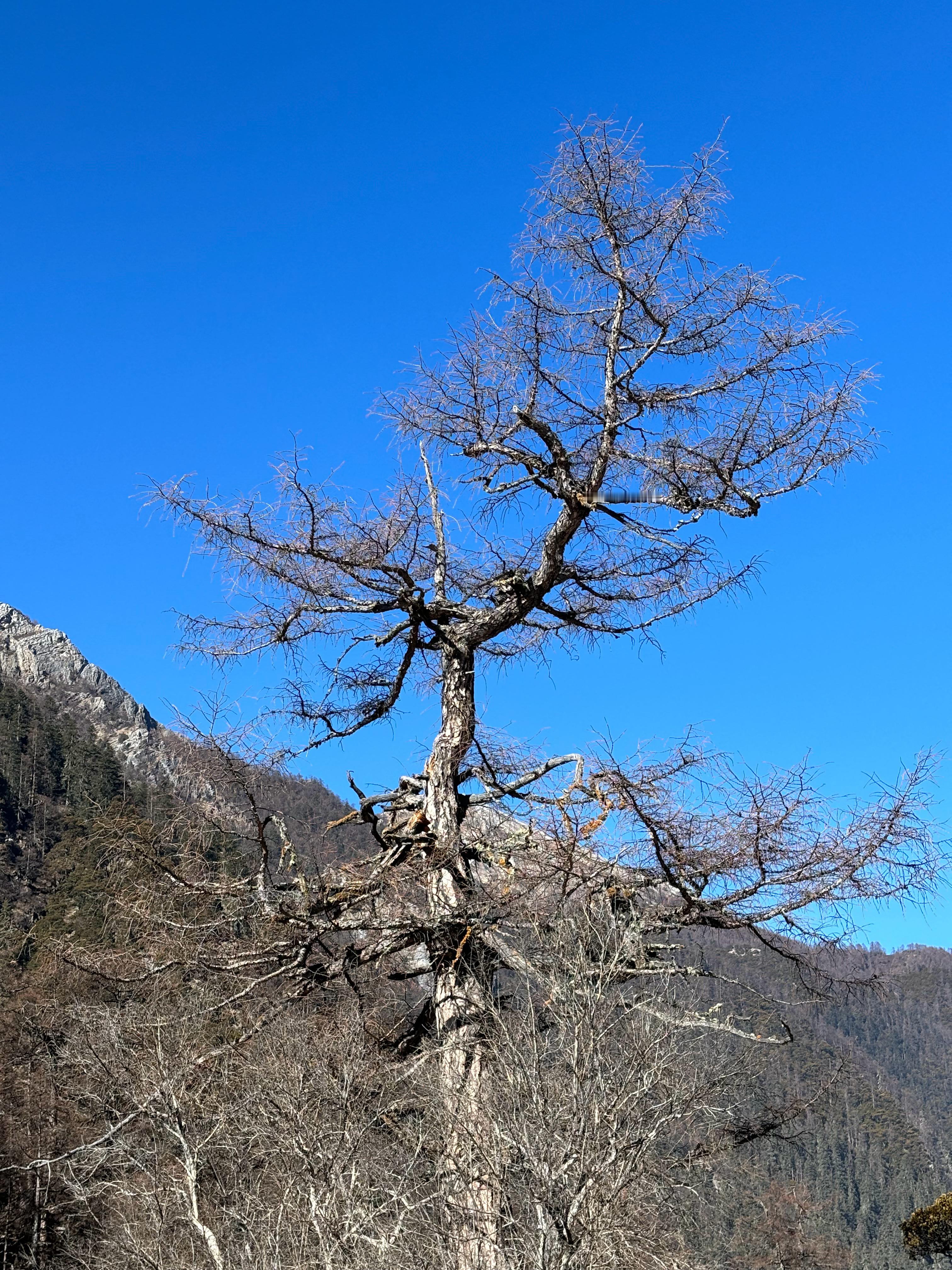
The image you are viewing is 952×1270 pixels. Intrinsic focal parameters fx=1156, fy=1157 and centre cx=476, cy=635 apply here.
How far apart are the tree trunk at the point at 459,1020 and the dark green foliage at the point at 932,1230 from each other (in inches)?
1211

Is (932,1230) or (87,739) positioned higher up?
(87,739)

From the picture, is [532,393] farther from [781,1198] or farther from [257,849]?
[781,1198]

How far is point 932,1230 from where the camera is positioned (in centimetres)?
3152

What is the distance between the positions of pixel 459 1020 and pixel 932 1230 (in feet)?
102

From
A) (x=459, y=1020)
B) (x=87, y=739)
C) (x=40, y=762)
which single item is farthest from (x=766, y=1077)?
(x=87, y=739)

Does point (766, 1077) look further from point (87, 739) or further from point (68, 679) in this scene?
point (68, 679)

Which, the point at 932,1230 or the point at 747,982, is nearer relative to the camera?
the point at 747,982

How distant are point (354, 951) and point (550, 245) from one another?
4437 mm

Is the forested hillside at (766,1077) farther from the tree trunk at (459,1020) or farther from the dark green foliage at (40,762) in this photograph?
the tree trunk at (459,1020)

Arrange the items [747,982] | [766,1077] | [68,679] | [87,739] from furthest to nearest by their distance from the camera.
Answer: [68,679], [87,739], [766,1077], [747,982]

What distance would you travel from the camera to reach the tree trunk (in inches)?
230

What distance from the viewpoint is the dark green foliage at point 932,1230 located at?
31297 mm

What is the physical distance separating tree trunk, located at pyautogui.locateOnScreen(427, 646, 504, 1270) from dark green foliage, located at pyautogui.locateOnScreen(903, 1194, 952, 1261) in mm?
30752

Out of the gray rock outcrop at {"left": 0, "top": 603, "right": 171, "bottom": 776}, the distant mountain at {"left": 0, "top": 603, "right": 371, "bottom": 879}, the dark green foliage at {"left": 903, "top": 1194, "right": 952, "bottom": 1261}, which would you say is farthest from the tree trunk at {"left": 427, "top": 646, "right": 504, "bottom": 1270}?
the gray rock outcrop at {"left": 0, "top": 603, "right": 171, "bottom": 776}
